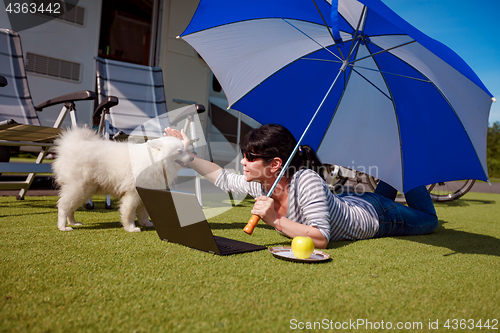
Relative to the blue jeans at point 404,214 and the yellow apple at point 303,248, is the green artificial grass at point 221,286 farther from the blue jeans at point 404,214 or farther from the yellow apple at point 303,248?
the blue jeans at point 404,214

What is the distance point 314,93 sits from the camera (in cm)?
236

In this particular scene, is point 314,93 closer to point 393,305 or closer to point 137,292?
point 393,305

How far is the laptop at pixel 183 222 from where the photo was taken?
1.60 metres

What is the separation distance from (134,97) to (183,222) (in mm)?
3053

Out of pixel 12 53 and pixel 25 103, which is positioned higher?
pixel 12 53

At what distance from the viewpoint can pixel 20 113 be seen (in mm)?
3436

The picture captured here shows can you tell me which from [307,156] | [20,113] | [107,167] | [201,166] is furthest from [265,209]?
[20,113]

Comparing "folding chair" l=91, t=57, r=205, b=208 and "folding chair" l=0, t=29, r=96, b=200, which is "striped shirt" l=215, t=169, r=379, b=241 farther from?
"folding chair" l=91, t=57, r=205, b=208

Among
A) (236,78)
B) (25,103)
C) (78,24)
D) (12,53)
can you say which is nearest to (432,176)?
(236,78)

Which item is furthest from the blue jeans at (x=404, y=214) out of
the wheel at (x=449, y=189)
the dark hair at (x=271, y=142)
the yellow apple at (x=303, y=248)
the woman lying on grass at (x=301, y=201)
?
the wheel at (x=449, y=189)

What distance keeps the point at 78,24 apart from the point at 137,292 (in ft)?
19.1

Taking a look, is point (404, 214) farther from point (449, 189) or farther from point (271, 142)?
point (449, 189)

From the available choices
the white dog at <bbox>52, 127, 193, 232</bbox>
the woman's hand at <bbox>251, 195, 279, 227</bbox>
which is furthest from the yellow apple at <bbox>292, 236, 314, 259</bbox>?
the white dog at <bbox>52, 127, 193, 232</bbox>

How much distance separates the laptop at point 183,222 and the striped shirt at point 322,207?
0.33 m
